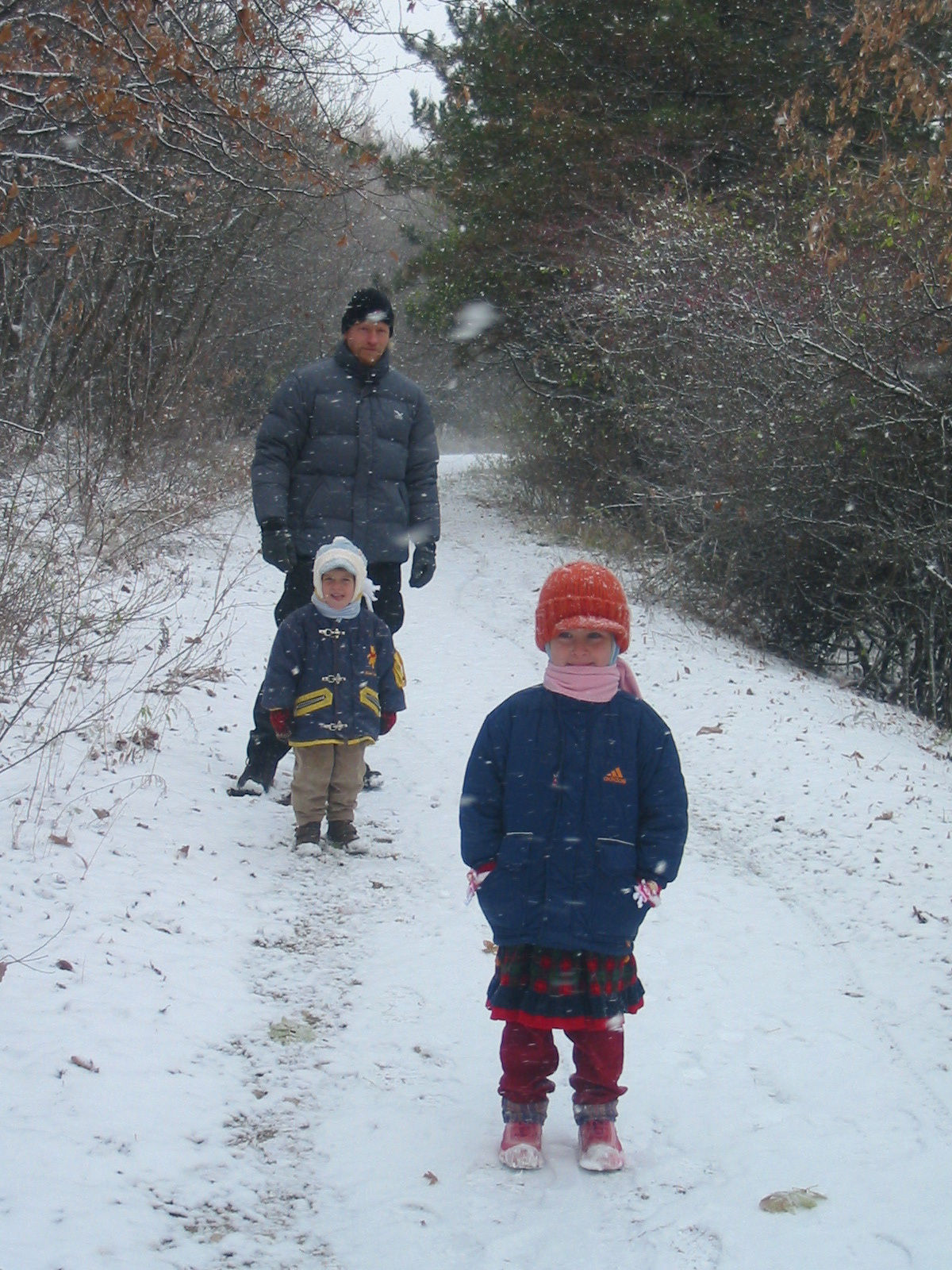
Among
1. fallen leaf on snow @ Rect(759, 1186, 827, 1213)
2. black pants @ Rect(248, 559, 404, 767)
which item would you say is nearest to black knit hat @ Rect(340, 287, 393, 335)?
black pants @ Rect(248, 559, 404, 767)

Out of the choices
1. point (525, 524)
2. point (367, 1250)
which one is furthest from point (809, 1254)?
point (525, 524)

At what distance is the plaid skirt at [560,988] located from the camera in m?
3.07

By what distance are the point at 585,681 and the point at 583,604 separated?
21 centimetres

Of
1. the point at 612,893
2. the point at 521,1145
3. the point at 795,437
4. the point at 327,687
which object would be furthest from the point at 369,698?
the point at 795,437

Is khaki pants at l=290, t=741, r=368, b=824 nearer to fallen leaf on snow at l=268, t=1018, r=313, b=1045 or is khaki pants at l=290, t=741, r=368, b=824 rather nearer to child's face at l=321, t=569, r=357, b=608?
child's face at l=321, t=569, r=357, b=608

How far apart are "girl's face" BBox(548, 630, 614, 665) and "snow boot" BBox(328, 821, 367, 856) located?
2468 millimetres

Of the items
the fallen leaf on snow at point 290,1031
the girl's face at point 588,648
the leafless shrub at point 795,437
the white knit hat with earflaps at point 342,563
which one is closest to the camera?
the girl's face at point 588,648

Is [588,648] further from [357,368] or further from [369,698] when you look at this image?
[357,368]

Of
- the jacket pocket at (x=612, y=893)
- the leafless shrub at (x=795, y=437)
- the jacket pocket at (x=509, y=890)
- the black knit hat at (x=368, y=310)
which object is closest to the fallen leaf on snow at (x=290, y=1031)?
the jacket pocket at (x=509, y=890)

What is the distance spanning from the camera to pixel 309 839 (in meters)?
5.29

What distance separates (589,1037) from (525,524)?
14.6m

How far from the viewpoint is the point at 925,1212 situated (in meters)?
2.88

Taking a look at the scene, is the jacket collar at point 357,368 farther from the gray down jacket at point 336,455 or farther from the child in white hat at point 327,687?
the child in white hat at point 327,687

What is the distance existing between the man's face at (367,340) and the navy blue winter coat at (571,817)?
288 cm
